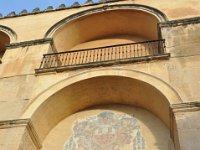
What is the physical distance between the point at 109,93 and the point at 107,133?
43.8 inches

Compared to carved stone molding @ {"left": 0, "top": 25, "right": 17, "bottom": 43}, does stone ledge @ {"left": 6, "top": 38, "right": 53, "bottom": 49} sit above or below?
below

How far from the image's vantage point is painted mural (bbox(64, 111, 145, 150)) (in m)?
7.02

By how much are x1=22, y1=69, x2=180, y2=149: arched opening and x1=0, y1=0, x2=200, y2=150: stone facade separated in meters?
0.02

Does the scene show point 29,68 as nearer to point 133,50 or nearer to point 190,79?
point 133,50

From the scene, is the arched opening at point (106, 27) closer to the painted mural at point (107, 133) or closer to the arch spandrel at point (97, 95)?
the arch spandrel at point (97, 95)

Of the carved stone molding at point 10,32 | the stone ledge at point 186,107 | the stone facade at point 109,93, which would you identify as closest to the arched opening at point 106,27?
the stone facade at point 109,93

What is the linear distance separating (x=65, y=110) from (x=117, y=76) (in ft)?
5.44

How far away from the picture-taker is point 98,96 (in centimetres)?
804

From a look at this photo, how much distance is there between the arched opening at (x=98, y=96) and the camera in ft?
23.2

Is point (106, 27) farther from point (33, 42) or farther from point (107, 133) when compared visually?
point (107, 133)

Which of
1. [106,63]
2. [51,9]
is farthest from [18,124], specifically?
[51,9]

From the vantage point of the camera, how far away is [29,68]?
830 cm

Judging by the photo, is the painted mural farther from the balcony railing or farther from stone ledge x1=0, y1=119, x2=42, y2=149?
the balcony railing

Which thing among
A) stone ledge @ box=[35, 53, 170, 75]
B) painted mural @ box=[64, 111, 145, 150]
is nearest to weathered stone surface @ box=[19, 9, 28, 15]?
stone ledge @ box=[35, 53, 170, 75]
